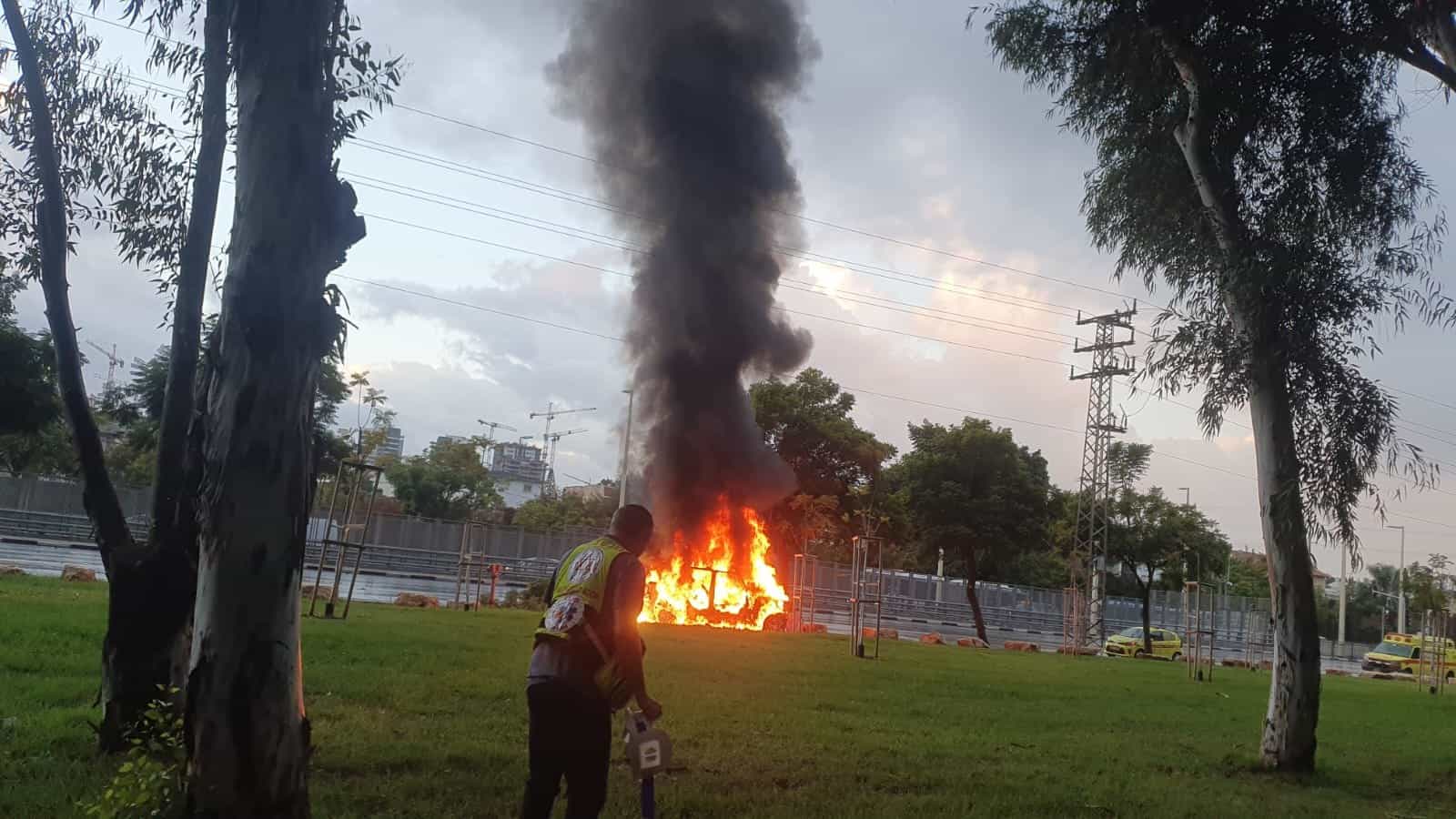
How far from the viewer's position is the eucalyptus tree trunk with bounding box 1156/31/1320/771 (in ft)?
30.5

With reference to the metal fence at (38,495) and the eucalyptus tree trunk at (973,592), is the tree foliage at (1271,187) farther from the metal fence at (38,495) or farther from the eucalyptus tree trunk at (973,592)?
the metal fence at (38,495)

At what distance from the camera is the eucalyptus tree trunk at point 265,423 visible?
4348mm

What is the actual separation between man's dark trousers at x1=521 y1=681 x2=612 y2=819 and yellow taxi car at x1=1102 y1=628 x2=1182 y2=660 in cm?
3646

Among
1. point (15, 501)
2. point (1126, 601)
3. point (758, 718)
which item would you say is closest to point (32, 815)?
point (758, 718)

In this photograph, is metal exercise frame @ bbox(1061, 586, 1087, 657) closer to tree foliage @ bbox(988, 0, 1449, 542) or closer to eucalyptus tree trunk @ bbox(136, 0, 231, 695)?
tree foliage @ bbox(988, 0, 1449, 542)

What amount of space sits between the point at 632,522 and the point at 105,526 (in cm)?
369

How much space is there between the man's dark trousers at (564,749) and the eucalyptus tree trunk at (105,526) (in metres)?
2.97

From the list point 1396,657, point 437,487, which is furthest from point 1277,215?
point 437,487

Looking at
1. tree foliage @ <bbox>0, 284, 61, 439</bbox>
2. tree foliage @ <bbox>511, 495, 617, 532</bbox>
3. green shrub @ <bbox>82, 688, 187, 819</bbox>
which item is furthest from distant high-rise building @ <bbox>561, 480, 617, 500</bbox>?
green shrub @ <bbox>82, 688, 187, 819</bbox>

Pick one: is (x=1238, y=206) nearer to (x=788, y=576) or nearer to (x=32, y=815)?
(x=32, y=815)

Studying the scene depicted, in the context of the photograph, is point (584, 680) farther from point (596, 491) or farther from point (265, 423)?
point (596, 491)

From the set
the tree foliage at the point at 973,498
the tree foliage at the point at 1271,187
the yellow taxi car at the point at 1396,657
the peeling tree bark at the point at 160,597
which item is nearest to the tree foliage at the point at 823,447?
the tree foliage at the point at 973,498

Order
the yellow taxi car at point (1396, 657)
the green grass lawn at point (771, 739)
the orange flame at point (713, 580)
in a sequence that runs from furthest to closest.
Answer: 1. the yellow taxi car at point (1396, 657)
2. the orange flame at point (713, 580)
3. the green grass lawn at point (771, 739)

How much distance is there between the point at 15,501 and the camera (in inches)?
1416
